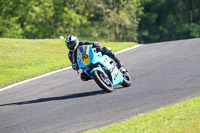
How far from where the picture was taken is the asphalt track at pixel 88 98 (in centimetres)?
806

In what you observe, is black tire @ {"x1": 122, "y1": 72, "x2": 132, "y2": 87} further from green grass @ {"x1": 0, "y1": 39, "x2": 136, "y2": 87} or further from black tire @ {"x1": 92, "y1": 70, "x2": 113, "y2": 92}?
Result: green grass @ {"x1": 0, "y1": 39, "x2": 136, "y2": 87}

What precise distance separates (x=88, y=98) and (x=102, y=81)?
22.9 inches

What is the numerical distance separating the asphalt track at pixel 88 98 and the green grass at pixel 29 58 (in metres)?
1.59

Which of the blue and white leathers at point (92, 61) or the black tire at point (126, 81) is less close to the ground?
the blue and white leathers at point (92, 61)

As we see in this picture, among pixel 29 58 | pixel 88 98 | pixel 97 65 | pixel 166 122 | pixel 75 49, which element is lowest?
pixel 29 58

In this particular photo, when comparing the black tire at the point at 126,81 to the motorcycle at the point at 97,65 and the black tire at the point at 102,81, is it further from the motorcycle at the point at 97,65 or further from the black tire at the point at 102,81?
the black tire at the point at 102,81

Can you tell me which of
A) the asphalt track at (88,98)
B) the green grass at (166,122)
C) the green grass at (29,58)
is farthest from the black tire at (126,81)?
the green grass at (29,58)

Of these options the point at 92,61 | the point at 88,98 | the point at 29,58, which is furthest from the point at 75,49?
the point at 29,58

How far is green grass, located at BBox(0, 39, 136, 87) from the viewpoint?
16203 mm

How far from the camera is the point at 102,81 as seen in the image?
1008 cm

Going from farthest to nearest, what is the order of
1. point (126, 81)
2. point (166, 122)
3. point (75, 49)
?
1. point (126, 81)
2. point (75, 49)
3. point (166, 122)

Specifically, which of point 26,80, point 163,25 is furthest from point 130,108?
point 163,25

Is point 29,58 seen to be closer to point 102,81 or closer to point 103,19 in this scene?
point 102,81

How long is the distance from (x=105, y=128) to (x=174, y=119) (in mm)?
1236
